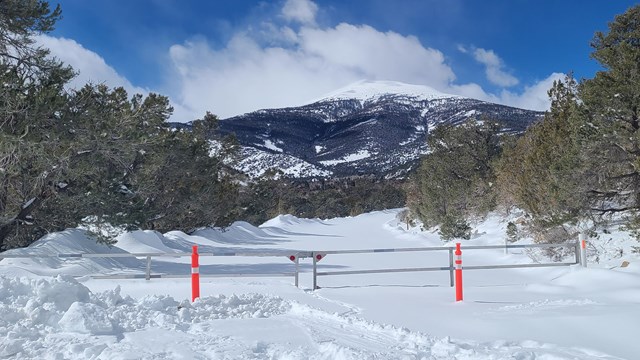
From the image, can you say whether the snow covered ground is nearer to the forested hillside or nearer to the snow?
the forested hillside

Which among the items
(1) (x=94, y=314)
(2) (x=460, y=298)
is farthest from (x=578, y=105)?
(1) (x=94, y=314)

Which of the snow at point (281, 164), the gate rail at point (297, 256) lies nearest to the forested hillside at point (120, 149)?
the gate rail at point (297, 256)

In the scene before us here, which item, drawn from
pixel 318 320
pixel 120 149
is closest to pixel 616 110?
pixel 318 320

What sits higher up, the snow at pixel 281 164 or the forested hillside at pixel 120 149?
the snow at pixel 281 164

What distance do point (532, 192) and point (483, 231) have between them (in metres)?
11.6

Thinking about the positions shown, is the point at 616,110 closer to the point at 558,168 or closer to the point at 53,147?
the point at 558,168

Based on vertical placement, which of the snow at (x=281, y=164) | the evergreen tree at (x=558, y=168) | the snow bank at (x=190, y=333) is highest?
the snow at (x=281, y=164)

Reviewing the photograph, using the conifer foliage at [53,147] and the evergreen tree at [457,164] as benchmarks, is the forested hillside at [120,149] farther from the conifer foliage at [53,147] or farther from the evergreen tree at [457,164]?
the evergreen tree at [457,164]

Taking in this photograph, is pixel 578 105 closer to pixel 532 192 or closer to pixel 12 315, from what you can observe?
pixel 532 192

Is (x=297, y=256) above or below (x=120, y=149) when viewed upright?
below

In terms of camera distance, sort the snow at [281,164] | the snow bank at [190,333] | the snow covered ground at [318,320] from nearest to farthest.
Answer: the snow bank at [190,333]
the snow covered ground at [318,320]
the snow at [281,164]

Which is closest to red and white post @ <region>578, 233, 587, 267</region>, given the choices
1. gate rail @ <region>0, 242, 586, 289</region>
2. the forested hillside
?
gate rail @ <region>0, 242, 586, 289</region>

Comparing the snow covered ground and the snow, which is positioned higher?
the snow

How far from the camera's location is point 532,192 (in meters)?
17.4
